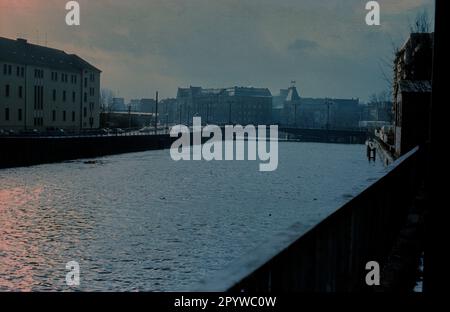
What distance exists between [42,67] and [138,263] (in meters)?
76.5

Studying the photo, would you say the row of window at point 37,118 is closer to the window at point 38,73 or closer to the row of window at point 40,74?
the row of window at point 40,74

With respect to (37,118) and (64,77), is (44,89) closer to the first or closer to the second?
(37,118)

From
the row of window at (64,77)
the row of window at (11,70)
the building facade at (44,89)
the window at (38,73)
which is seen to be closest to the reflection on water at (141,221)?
the building facade at (44,89)

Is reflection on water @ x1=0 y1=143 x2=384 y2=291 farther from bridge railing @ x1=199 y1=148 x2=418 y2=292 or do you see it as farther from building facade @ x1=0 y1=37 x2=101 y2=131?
building facade @ x1=0 y1=37 x2=101 y2=131

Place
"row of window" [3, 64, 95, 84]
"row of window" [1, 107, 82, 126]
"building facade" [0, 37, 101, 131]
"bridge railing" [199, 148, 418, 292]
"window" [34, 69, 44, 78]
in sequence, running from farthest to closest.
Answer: "window" [34, 69, 44, 78] < "row of window" [3, 64, 95, 84] < "building facade" [0, 37, 101, 131] < "row of window" [1, 107, 82, 126] < "bridge railing" [199, 148, 418, 292]

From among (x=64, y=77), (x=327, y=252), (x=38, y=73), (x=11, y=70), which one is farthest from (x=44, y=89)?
(x=327, y=252)

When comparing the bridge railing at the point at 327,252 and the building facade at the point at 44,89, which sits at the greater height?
the building facade at the point at 44,89

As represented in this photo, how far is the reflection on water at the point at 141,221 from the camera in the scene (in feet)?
48.9

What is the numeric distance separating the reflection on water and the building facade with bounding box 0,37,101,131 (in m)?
35.5

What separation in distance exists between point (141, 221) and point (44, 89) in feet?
227

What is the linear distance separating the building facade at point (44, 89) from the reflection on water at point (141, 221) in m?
35.5

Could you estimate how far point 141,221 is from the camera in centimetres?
2372

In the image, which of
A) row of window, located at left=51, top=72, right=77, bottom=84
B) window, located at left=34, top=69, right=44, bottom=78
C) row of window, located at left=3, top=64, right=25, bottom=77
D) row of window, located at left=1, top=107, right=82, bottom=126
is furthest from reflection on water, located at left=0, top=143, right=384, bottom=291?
row of window, located at left=51, top=72, right=77, bottom=84

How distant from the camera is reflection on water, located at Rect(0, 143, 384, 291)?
48.9 feet
